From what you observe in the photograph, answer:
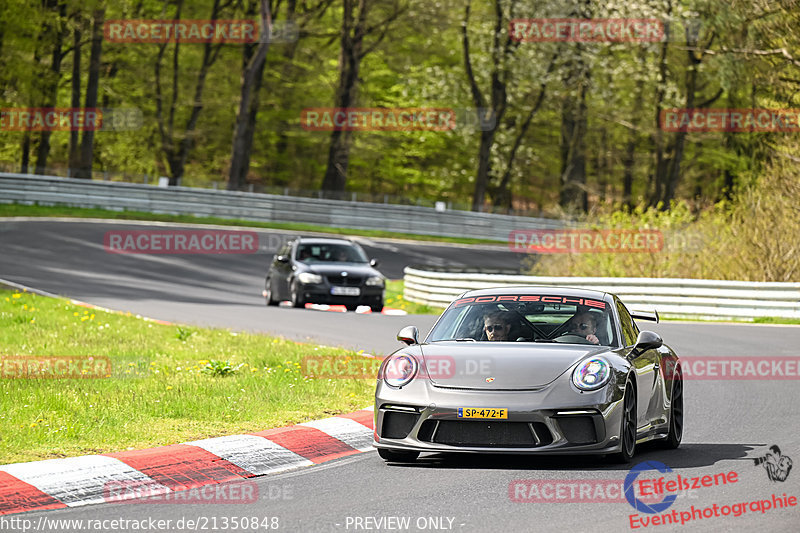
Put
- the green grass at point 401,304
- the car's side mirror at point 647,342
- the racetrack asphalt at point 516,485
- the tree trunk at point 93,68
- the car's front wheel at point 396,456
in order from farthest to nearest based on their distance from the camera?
the tree trunk at point 93,68 → the green grass at point 401,304 → the car's side mirror at point 647,342 → the car's front wheel at point 396,456 → the racetrack asphalt at point 516,485

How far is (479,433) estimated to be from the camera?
809cm

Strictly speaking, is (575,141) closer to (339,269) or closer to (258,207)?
(258,207)

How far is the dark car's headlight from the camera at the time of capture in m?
25.8

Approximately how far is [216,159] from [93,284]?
2024 inches

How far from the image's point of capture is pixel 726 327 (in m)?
22.2

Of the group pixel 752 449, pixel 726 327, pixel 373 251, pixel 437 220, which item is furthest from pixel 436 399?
pixel 437 220

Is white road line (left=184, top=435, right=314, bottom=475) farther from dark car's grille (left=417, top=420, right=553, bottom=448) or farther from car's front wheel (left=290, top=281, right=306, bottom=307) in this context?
car's front wheel (left=290, top=281, right=306, bottom=307)

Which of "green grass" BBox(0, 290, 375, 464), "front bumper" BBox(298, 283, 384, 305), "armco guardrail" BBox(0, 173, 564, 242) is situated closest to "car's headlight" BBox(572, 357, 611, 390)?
"green grass" BBox(0, 290, 375, 464)

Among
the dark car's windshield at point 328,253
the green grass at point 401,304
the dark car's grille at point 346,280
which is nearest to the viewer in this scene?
the dark car's grille at point 346,280

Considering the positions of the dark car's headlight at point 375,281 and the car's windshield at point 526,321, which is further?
the dark car's headlight at point 375,281

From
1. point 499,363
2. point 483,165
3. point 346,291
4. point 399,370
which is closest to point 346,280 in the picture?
point 346,291

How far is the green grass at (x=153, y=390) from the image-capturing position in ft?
28.7

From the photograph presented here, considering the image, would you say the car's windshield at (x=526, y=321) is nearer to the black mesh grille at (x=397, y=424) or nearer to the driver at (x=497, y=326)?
the driver at (x=497, y=326)

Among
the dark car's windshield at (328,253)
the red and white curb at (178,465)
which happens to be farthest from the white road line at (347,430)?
the dark car's windshield at (328,253)
